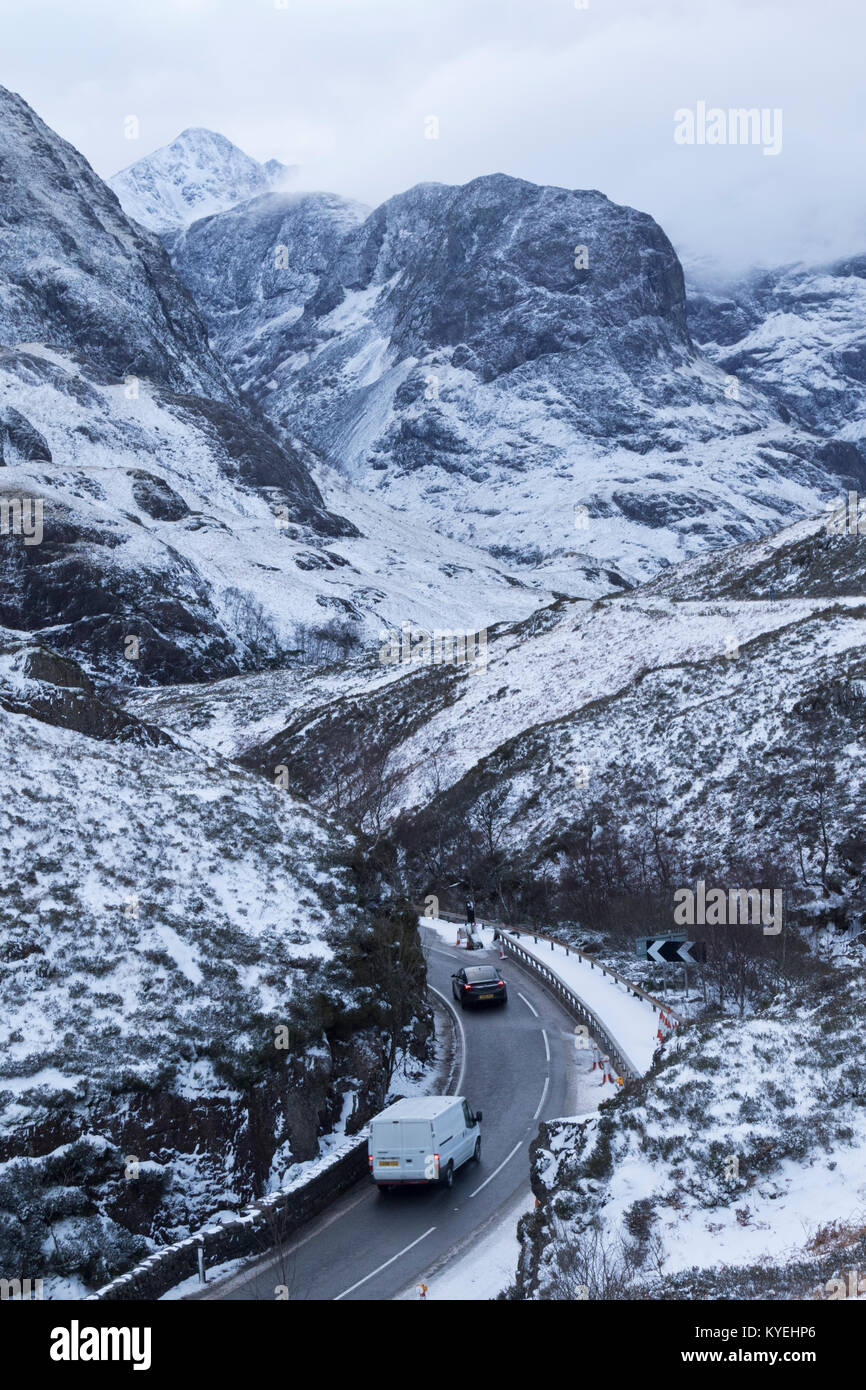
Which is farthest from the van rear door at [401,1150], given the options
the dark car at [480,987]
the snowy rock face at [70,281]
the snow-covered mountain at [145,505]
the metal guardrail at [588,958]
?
the snowy rock face at [70,281]

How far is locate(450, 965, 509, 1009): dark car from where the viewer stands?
100ft

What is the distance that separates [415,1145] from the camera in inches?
687

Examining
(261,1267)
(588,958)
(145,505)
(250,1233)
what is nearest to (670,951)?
(588,958)

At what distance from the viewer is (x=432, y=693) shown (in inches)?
2736

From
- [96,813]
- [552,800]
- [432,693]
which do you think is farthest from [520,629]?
[96,813]

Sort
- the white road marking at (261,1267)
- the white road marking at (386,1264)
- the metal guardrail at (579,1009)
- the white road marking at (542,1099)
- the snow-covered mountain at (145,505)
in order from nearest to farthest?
the white road marking at (386,1264) < the white road marking at (261,1267) < the white road marking at (542,1099) < the metal guardrail at (579,1009) < the snow-covered mountain at (145,505)

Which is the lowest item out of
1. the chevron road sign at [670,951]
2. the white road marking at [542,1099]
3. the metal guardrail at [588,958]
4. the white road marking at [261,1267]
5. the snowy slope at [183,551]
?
the metal guardrail at [588,958]

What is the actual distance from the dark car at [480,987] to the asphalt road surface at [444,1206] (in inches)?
111

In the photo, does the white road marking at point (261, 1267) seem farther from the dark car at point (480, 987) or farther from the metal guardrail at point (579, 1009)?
the dark car at point (480, 987)

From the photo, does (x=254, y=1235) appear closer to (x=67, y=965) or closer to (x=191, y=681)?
(x=67, y=965)

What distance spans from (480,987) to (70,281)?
177m

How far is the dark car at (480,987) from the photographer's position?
1201 inches

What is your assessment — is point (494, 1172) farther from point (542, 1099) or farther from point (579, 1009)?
point (579, 1009)

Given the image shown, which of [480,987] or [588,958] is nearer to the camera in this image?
[480,987]
